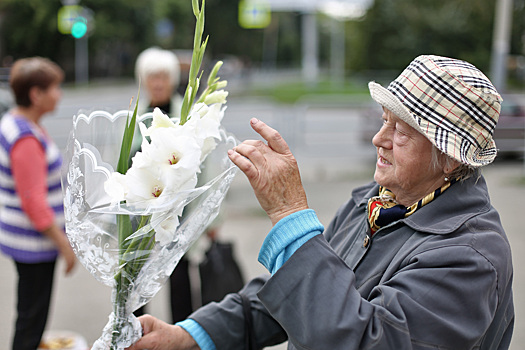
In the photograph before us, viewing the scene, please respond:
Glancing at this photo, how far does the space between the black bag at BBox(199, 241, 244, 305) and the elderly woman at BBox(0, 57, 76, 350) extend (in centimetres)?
79

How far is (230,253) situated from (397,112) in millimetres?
1943

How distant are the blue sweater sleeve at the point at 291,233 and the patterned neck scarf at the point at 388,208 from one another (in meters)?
0.33

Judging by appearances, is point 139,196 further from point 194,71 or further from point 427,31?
point 427,31

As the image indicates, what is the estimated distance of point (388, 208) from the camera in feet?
5.38

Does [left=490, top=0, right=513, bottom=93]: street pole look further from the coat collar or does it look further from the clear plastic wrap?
the clear plastic wrap

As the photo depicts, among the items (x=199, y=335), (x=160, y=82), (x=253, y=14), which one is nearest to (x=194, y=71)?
(x=199, y=335)

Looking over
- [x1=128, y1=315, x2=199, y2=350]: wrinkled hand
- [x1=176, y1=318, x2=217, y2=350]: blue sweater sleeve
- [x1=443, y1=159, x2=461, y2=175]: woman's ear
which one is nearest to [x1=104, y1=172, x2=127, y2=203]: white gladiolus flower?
[x1=128, y1=315, x2=199, y2=350]: wrinkled hand

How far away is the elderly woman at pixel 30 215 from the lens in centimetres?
290

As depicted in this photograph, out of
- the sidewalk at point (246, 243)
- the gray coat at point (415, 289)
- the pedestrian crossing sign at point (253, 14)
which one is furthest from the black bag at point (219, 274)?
the pedestrian crossing sign at point (253, 14)

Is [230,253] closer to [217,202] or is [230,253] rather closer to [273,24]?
[217,202]

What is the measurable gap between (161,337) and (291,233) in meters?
0.60

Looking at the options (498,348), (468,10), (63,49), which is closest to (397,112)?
(498,348)

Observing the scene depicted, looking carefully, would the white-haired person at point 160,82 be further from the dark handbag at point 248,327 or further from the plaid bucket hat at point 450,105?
the plaid bucket hat at point 450,105

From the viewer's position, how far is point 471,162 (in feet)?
4.85
